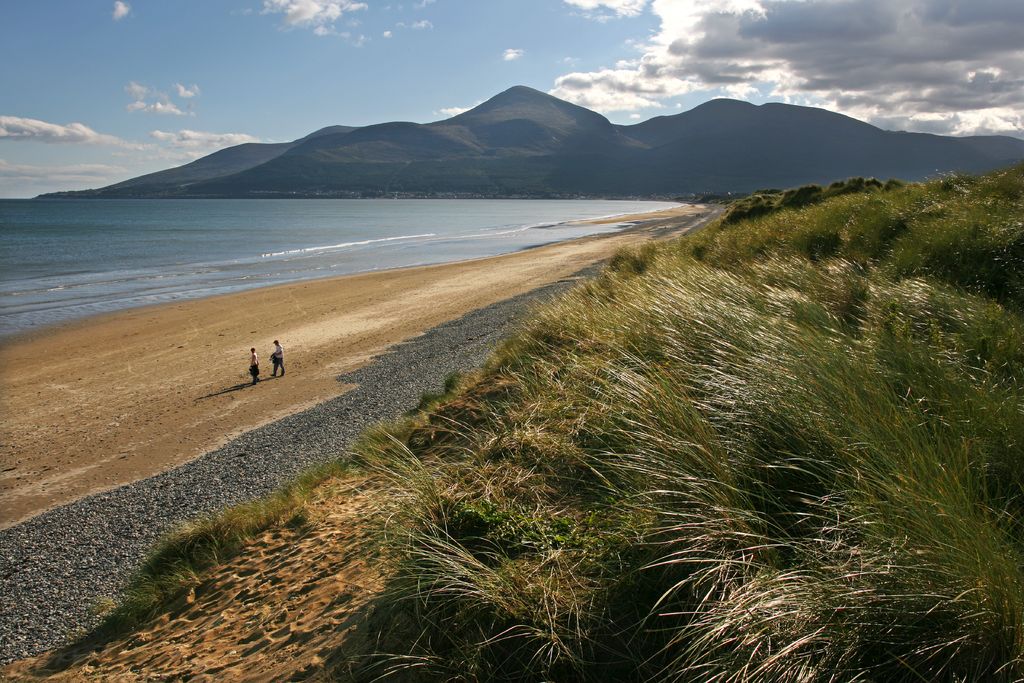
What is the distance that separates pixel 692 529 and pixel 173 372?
56.8 ft

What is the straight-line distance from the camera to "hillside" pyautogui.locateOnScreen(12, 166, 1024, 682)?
239 centimetres

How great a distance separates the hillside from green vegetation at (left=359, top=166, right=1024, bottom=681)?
0.01 metres

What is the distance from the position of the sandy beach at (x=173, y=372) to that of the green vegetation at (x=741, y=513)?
28.7 feet

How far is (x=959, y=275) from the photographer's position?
7875 millimetres

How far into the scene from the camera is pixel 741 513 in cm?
296

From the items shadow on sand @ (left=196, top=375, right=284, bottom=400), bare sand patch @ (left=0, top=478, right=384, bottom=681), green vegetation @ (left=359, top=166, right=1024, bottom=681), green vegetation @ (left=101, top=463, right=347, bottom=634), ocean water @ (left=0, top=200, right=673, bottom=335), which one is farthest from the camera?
ocean water @ (left=0, top=200, right=673, bottom=335)

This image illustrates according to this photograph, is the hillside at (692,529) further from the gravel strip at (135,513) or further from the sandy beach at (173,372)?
the sandy beach at (173,372)

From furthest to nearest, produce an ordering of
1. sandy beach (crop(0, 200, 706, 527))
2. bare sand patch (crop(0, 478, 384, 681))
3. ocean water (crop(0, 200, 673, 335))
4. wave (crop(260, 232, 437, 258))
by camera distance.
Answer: wave (crop(260, 232, 437, 258))
ocean water (crop(0, 200, 673, 335))
sandy beach (crop(0, 200, 706, 527))
bare sand patch (crop(0, 478, 384, 681))

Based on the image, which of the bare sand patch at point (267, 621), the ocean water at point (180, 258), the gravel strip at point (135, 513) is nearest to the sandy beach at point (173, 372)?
the gravel strip at point (135, 513)

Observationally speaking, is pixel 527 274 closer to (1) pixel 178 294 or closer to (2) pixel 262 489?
(1) pixel 178 294

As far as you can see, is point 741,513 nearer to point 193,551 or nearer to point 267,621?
point 267,621

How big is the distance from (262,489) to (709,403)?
23.3 ft

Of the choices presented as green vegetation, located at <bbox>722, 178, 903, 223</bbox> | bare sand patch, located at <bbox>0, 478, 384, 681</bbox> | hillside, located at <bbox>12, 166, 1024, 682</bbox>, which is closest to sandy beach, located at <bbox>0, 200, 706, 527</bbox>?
bare sand patch, located at <bbox>0, 478, 384, 681</bbox>

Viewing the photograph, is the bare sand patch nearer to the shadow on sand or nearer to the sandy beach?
the sandy beach
